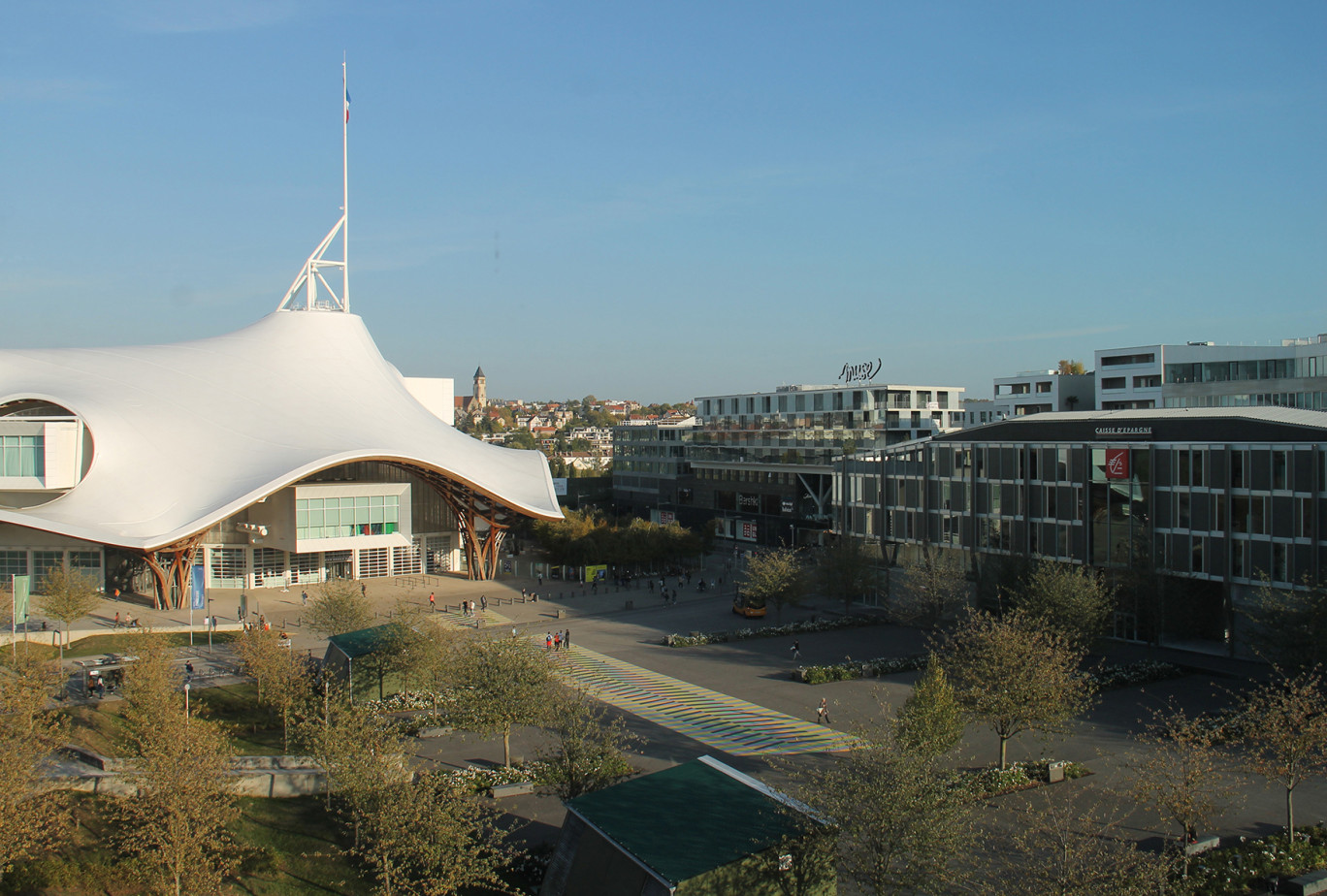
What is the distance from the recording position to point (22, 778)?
15.3m

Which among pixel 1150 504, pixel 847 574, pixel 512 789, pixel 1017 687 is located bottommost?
pixel 512 789

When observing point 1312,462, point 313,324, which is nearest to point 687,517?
point 313,324

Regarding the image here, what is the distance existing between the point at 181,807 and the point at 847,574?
2826 cm

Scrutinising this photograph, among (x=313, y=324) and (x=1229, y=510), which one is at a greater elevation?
(x=313, y=324)

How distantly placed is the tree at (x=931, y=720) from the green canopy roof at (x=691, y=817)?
9.80 feet

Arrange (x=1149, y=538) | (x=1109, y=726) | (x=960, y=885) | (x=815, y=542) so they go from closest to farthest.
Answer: (x=960, y=885)
(x=1109, y=726)
(x=1149, y=538)
(x=815, y=542)

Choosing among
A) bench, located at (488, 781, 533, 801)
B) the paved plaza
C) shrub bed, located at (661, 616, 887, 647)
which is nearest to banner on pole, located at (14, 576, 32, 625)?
the paved plaza

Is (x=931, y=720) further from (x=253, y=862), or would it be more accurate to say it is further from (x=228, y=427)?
(x=228, y=427)

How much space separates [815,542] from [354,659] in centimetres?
4011

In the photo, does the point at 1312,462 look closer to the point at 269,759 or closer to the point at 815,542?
the point at 269,759

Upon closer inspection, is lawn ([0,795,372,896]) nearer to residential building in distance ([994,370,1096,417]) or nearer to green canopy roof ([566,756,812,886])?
green canopy roof ([566,756,812,886])

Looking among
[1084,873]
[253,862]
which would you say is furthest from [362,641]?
[1084,873]

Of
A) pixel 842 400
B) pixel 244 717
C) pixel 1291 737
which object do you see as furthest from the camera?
pixel 842 400

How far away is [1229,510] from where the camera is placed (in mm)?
30750
